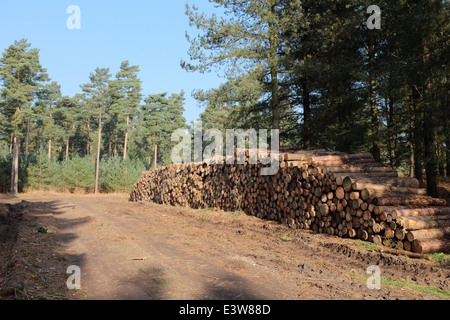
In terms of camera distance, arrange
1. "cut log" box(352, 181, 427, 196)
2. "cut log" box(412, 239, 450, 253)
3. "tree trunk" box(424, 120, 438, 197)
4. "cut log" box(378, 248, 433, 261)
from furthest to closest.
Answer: "tree trunk" box(424, 120, 438, 197)
"cut log" box(352, 181, 427, 196)
"cut log" box(412, 239, 450, 253)
"cut log" box(378, 248, 433, 261)

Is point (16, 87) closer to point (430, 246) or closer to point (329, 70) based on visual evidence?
point (329, 70)

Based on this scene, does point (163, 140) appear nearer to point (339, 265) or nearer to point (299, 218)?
point (299, 218)

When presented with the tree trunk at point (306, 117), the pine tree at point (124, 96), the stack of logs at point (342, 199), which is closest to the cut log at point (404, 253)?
the stack of logs at point (342, 199)

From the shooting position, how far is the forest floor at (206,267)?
404 centimetres

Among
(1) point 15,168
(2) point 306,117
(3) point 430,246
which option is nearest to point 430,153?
(3) point 430,246

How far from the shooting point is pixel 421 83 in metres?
8.49

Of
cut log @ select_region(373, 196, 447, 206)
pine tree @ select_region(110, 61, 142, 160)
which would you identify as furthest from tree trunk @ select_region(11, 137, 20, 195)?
cut log @ select_region(373, 196, 447, 206)

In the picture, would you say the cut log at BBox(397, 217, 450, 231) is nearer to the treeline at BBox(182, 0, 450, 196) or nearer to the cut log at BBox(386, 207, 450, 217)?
the cut log at BBox(386, 207, 450, 217)

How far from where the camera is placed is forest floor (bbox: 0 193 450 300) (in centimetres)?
404

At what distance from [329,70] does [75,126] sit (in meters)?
63.1

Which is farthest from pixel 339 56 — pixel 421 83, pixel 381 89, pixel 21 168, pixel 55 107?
pixel 55 107

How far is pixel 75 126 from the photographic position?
6388 centimetres

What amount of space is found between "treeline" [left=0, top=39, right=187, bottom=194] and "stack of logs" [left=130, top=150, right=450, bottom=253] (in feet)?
84.8
